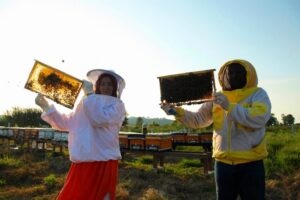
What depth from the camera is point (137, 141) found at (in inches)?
433

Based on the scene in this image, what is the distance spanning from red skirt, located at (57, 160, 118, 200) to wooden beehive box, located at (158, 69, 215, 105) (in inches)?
42.2

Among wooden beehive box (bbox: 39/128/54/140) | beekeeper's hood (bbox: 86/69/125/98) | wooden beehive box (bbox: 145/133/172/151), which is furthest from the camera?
wooden beehive box (bbox: 39/128/54/140)

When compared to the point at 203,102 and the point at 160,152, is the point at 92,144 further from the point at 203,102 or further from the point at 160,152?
the point at 160,152

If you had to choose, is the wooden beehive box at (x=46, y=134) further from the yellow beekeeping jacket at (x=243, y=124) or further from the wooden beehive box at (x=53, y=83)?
the yellow beekeeping jacket at (x=243, y=124)

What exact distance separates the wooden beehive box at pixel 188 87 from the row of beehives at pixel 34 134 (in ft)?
35.7

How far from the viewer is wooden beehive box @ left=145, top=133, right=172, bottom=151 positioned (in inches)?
412

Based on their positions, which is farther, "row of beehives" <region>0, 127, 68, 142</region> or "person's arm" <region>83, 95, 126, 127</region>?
"row of beehives" <region>0, 127, 68, 142</region>

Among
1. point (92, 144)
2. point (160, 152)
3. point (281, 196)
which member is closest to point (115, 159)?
point (92, 144)

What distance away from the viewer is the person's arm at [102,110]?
153 inches

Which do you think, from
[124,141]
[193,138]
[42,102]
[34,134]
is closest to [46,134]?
[34,134]

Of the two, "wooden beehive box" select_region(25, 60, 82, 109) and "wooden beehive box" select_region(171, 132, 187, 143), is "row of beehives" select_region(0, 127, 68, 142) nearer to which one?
"wooden beehive box" select_region(171, 132, 187, 143)

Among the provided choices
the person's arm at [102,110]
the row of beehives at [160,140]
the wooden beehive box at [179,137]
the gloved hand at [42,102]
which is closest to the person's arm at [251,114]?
the person's arm at [102,110]

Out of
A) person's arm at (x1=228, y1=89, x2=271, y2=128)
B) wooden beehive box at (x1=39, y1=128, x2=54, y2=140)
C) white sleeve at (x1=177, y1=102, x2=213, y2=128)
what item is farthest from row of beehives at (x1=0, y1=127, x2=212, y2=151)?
person's arm at (x1=228, y1=89, x2=271, y2=128)

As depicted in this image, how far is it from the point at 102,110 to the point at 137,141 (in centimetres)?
718
